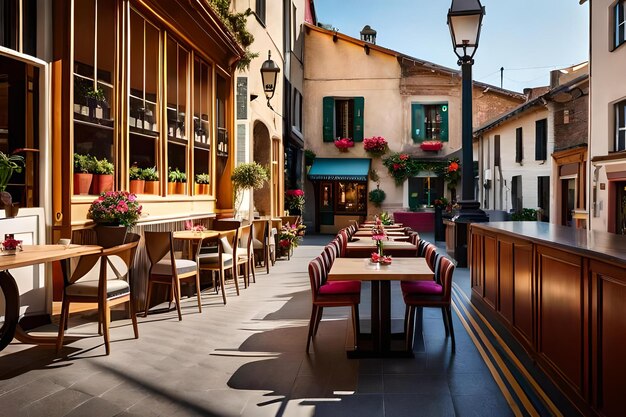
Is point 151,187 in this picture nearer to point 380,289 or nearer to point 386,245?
point 386,245

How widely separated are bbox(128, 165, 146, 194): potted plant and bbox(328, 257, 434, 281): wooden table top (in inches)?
114

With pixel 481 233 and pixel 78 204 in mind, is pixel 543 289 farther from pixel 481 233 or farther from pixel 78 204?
pixel 78 204

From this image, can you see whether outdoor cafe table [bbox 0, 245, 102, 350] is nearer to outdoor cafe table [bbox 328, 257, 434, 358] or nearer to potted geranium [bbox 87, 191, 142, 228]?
potted geranium [bbox 87, 191, 142, 228]

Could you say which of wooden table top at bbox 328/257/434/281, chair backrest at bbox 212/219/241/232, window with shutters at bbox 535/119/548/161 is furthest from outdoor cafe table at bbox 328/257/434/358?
window with shutters at bbox 535/119/548/161

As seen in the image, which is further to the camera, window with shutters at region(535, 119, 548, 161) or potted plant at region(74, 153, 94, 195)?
window with shutters at region(535, 119, 548, 161)

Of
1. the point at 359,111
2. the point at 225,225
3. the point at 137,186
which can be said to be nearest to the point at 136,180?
the point at 137,186

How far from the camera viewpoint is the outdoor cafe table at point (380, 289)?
13.6ft

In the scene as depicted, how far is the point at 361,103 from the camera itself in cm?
2045

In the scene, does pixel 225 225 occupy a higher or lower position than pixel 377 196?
lower

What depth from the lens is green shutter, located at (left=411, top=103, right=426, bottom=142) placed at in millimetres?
20297

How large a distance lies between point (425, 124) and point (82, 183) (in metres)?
16.8

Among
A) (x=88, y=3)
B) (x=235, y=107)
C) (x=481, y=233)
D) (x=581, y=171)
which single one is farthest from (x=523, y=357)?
(x=581, y=171)

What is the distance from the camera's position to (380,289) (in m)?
4.39

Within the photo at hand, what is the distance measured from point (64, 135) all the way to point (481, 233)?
448 cm
